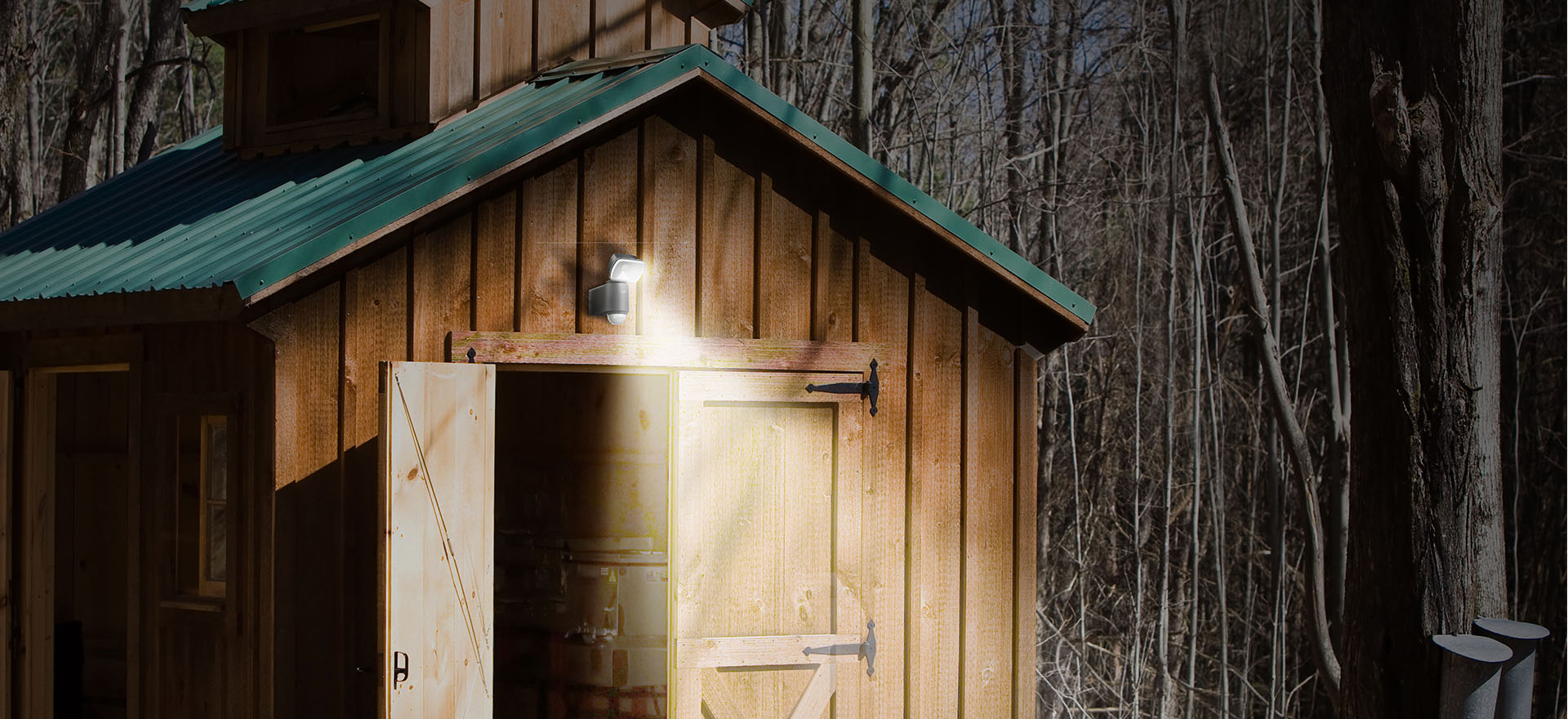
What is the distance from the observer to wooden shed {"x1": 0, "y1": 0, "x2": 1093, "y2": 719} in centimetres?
488

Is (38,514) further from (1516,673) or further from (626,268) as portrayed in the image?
(1516,673)

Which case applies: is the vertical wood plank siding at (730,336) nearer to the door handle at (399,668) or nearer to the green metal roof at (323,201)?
the green metal roof at (323,201)

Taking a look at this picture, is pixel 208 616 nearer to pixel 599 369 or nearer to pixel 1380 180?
pixel 599 369

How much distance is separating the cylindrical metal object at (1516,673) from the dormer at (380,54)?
5.32 metres

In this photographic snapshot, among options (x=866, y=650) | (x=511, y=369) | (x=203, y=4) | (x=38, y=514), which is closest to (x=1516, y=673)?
(x=866, y=650)

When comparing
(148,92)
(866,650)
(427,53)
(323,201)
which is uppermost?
(148,92)

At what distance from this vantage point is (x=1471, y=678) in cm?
442

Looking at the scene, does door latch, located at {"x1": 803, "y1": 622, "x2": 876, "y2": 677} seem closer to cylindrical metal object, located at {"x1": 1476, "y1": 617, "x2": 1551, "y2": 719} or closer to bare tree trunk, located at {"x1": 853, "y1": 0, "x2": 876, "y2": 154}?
cylindrical metal object, located at {"x1": 1476, "y1": 617, "x2": 1551, "y2": 719}

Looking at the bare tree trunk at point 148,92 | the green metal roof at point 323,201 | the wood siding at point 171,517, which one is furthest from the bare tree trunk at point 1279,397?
the bare tree trunk at point 148,92

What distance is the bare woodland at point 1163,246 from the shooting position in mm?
13547

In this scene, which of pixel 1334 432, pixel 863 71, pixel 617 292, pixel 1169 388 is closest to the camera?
pixel 617 292

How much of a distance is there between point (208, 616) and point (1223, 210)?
14398 millimetres

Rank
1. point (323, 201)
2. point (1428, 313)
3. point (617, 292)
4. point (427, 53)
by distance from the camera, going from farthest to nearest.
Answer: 1. point (427, 53)
2. point (323, 201)
3. point (617, 292)
4. point (1428, 313)

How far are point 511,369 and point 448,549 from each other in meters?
1.24
